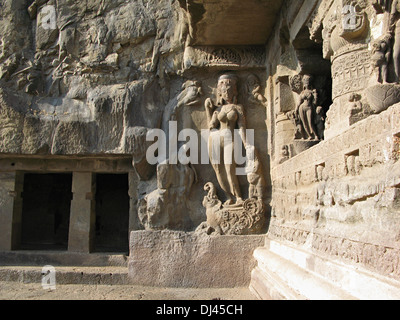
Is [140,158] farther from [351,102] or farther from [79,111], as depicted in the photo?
[351,102]

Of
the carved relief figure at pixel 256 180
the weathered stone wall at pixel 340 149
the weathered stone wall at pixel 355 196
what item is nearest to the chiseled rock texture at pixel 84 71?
the carved relief figure at pixel 256 180

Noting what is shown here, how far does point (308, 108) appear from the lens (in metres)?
4.61

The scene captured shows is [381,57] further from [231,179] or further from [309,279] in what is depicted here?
[231,179]

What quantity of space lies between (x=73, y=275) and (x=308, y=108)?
3.76 meters

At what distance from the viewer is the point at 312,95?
15.3 feet

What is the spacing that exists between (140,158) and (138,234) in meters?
1.05

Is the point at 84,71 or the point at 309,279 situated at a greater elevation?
the point at 84,71

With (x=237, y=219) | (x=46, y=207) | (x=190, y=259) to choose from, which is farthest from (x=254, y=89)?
(x=46, y=207)

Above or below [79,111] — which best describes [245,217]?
below

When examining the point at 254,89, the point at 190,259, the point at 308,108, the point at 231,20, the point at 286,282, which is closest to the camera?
the point at 286,282

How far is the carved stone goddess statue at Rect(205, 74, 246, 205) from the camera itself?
5.52m

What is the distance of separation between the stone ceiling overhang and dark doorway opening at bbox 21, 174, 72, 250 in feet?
18.6

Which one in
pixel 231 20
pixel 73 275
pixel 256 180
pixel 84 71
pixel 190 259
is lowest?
pixel 73 275

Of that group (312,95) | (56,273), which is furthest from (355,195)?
(56,273)
